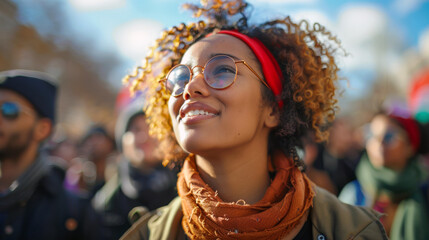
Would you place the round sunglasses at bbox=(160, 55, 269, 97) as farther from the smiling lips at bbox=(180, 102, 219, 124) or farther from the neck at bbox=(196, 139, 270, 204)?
the neck at bbox=(196, 139, 270, 204)

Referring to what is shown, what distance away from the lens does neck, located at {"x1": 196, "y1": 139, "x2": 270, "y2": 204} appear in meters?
2.20

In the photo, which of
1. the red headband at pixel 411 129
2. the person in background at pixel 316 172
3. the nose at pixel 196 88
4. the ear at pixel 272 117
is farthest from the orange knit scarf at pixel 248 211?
the person in background at pixel 316 172

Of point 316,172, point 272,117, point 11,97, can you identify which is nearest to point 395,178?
point 316,172

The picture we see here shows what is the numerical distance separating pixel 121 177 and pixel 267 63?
10.2 ft

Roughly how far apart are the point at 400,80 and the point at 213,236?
42.4m

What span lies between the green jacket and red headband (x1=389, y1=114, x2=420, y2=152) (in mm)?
2545

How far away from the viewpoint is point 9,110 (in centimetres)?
314

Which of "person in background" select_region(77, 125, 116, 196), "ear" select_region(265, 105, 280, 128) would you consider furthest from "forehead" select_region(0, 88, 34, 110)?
"person in background" select_region(77, 125, 116, 196)

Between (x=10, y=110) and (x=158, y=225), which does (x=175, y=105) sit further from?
(x=10, y=110)

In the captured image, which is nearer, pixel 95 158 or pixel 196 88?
pixel 196 88

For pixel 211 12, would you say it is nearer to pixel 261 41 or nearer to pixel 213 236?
pixel 261 41

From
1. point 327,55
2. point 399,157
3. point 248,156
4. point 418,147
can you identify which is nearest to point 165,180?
point 248,156

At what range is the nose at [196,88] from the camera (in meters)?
2.05

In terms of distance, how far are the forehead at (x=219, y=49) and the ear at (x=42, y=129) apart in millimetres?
2094
